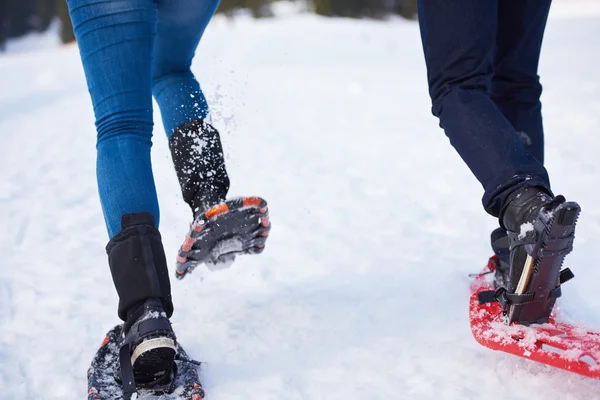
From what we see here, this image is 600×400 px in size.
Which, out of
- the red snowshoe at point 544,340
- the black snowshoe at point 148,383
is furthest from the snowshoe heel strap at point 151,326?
the red snowshoe at point 544,340

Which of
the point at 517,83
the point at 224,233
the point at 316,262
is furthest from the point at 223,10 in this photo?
the point at 224,233

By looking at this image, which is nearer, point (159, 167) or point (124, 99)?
point (124, 99)

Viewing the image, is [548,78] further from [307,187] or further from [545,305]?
[545,305]

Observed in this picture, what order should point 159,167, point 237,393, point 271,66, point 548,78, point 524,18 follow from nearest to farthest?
1. point 237,393
2. point 524,18
3. point 159,167
4. point 548,78
5. point 271,66

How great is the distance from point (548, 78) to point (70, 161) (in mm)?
4890

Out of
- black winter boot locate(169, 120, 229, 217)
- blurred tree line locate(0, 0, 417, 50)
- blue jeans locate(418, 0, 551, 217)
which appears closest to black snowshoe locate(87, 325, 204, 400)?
black winter boot locate(169, 120, 229, 217)

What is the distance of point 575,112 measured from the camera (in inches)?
182

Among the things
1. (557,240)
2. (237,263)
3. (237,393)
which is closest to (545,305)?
(557,240)

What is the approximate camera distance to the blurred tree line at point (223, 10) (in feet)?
75.7

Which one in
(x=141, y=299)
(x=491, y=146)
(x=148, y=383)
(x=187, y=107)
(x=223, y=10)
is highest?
(x=223, y=10)

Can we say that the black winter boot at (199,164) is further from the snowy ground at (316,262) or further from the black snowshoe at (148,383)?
the black snowshoe at (148,383)

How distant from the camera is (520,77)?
5.86 feet

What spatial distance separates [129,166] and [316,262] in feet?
3.50

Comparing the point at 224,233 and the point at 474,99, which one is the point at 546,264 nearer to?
the point at 474,99
